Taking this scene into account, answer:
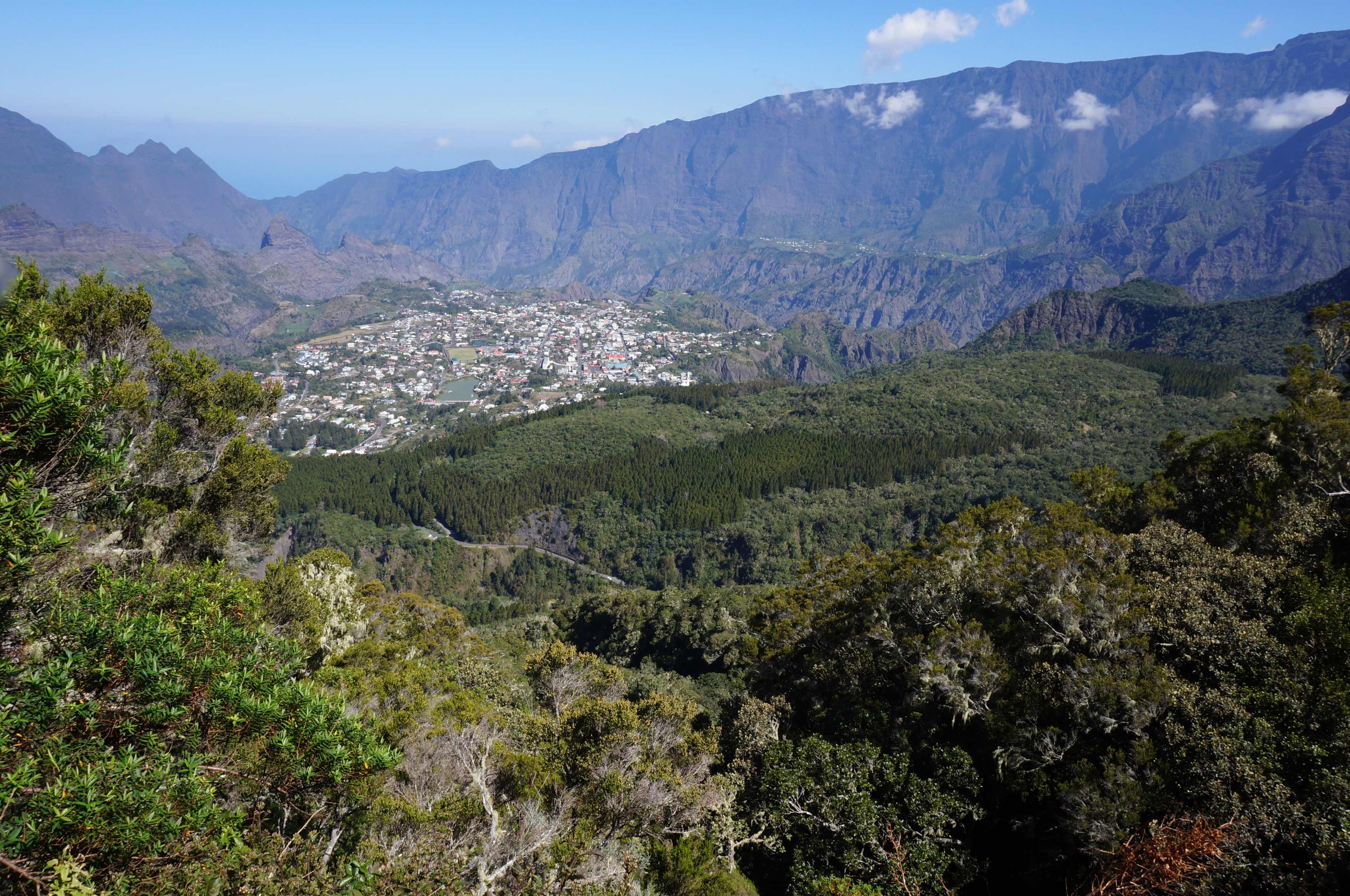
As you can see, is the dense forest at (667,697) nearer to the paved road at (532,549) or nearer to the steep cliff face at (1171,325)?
the paved road at (532,549)

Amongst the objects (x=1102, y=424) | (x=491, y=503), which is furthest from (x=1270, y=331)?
(x=491, y=503)

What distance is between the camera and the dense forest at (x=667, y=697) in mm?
8500

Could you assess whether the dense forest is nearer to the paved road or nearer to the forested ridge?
the paved road

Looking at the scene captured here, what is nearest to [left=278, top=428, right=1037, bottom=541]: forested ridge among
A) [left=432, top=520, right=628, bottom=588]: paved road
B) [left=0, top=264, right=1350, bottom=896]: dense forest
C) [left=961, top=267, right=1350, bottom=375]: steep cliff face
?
[left=432, top=520, right=628, bottom=588]: paved road

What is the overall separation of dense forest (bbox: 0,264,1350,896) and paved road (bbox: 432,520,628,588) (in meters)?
49.4

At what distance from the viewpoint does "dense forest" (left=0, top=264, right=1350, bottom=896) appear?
850 centimetres

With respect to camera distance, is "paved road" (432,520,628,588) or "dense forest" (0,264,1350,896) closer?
"dense forest" (0,264,1350,896)

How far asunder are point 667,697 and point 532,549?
2867 inches

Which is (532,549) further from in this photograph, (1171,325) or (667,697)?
(1171,325)

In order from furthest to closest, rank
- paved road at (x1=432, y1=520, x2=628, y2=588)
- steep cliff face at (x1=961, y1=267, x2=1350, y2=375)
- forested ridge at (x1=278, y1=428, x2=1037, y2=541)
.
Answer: steep cliff face at (x1=961, y1=267, x2=1350, y2=375)
forested ridge at (x1=278, y1=428, x2=1037, y2=541)
paved road at (x1=432, y1=520, x2=628, y2=588)

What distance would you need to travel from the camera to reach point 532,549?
3558 inches

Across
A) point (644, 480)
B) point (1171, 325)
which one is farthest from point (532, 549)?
point (1171, 325)

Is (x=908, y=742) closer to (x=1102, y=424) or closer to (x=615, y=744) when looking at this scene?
(x=615, y=744)

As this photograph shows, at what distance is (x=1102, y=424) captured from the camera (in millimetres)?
106938
